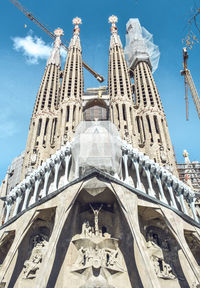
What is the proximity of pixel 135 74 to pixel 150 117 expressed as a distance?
7.73m

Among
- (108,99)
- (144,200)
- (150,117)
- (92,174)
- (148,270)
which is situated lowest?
(148,270)

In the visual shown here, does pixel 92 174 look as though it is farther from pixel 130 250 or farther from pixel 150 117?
pixel 150 117

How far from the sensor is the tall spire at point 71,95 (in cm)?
2294

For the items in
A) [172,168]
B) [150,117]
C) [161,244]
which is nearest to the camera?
[161,244]

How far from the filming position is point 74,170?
16953 millimetres

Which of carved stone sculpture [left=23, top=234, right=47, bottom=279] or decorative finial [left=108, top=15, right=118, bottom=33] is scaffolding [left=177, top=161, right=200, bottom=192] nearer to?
carved stone sculpture [left=23, top=234, right=47, bottom=279]

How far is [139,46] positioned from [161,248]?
23536 millimetres

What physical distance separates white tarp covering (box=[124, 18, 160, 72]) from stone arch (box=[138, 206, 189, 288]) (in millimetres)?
20149

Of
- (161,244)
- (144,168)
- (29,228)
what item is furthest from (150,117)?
(29,228)

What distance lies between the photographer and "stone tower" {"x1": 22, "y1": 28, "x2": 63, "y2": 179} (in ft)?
68.5

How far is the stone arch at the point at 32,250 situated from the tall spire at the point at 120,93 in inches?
369

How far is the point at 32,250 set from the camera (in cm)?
1513

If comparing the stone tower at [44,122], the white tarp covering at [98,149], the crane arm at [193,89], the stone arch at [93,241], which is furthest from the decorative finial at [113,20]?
the stone arch at [93,241]

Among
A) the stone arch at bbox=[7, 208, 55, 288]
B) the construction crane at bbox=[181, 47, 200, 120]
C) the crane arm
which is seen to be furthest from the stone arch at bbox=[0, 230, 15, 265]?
the construction crane at bbox=[181, 47, 200, 120]
